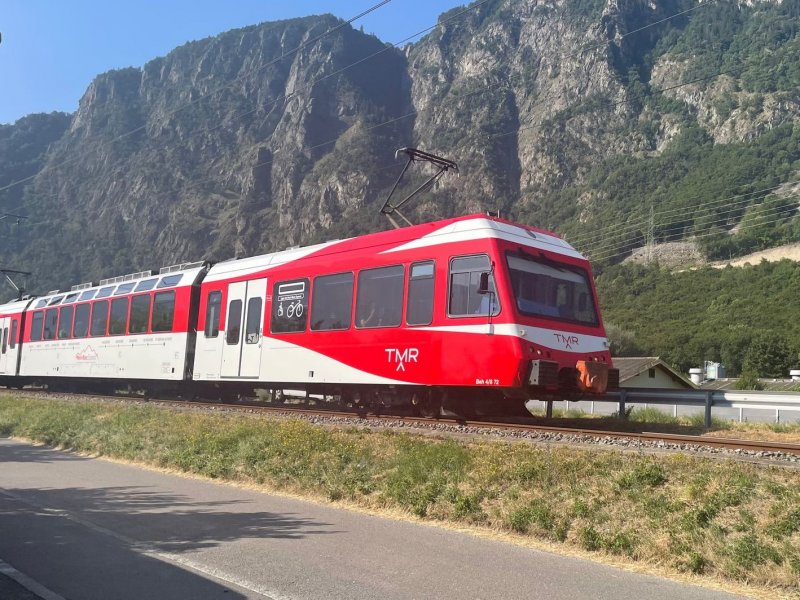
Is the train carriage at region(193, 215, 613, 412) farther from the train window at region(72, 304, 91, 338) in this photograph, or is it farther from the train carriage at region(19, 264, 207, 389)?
the train window at region(72, 304, 91, 338)

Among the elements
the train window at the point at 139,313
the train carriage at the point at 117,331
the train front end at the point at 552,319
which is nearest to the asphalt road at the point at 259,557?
the train front end at the point at 552,319

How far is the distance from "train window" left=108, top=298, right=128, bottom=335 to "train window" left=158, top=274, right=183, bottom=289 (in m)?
2.01

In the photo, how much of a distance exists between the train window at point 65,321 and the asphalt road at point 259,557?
54.7ft

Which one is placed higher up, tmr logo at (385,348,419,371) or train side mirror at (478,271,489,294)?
train side mirror at (478,271,489,294)

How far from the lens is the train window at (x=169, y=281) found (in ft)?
66.2

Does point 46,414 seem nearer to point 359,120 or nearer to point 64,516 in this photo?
point 64,516

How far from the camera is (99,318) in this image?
76.7 feet

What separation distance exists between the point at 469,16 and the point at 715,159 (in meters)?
76.8

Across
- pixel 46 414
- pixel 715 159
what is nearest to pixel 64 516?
pixel 46 414

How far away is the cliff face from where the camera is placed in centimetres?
13938

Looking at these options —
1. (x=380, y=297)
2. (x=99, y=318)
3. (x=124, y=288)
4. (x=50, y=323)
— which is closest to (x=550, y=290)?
(x=380, y=297)

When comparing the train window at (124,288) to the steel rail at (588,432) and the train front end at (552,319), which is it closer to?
the steel rail at (588,432)

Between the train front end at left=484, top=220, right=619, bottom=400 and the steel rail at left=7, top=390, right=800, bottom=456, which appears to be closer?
→ the steel rail at left=7, top=390, right=800, bottom=456

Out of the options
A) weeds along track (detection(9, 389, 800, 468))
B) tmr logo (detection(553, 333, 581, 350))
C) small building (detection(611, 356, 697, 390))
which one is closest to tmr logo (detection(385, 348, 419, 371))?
weeds along track (detection(9, 389, 800, 468))
